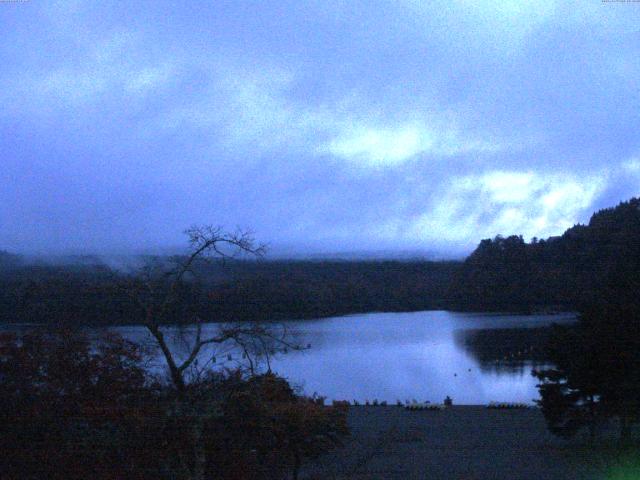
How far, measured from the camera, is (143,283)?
7.22 meters

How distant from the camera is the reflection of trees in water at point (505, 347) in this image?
30594 millimetres

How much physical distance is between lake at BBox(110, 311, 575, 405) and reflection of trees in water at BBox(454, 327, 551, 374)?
5 centimetres

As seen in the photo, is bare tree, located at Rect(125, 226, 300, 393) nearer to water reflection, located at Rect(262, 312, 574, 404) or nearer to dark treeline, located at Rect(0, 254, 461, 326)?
dark treeline, located at Rect(0, 254, 461, 326)

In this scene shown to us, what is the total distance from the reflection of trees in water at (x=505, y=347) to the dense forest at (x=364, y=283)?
276 centimetres

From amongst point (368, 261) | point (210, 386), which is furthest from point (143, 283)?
point (368, 261)

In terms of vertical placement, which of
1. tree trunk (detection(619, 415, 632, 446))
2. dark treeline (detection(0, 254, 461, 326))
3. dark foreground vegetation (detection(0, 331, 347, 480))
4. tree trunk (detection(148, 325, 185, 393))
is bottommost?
tree trunk (detection(619, 415, 632, 446))

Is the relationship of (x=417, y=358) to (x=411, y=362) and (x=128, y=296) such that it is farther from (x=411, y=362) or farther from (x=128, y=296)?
(x=128, y=296)

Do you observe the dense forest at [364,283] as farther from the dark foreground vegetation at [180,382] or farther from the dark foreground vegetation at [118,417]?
the dark foreground vegetation at [118,417]

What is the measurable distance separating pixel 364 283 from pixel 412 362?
14.2 ft

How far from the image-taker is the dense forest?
949 centimetres

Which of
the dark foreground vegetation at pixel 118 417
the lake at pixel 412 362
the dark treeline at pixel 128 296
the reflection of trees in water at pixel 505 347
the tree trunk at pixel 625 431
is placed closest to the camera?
the dark foreground vegetation at pixel 118 417

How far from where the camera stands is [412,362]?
30.8 m

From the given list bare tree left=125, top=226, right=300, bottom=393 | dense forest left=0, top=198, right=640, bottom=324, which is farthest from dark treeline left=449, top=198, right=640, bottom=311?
bare tree left=125, top=226, right=300, bottom=393

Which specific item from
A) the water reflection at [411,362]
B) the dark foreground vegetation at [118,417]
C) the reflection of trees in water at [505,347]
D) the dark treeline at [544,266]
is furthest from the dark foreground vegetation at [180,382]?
the dark treeline at [544,266]
